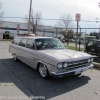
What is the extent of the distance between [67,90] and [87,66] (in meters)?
1.46

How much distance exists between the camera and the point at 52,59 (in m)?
4.42

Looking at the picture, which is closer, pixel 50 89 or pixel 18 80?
pixel 50 89

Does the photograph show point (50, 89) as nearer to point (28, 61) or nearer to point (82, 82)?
point (82, 82)

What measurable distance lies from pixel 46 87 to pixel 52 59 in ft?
3.03

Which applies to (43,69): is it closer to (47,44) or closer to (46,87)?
(46,87)

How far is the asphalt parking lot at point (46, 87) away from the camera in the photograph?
145 inches

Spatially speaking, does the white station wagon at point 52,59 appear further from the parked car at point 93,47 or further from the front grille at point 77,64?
the parked car at point 93,47

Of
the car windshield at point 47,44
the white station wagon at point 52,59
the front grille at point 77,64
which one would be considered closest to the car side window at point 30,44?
the white station wagon at point 52,59

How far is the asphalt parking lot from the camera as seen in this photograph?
3.69 metres

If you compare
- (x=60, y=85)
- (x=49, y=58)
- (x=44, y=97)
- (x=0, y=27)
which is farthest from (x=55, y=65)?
(x=0, y=27)

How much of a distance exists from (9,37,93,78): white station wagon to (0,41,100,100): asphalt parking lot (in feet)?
1.24

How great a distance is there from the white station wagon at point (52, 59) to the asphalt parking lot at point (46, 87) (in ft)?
1.24

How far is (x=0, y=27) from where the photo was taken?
37.2 metres

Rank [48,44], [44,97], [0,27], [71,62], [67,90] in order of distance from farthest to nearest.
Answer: [0,27], [48,44], [71,62], [67,90], [44,97]
